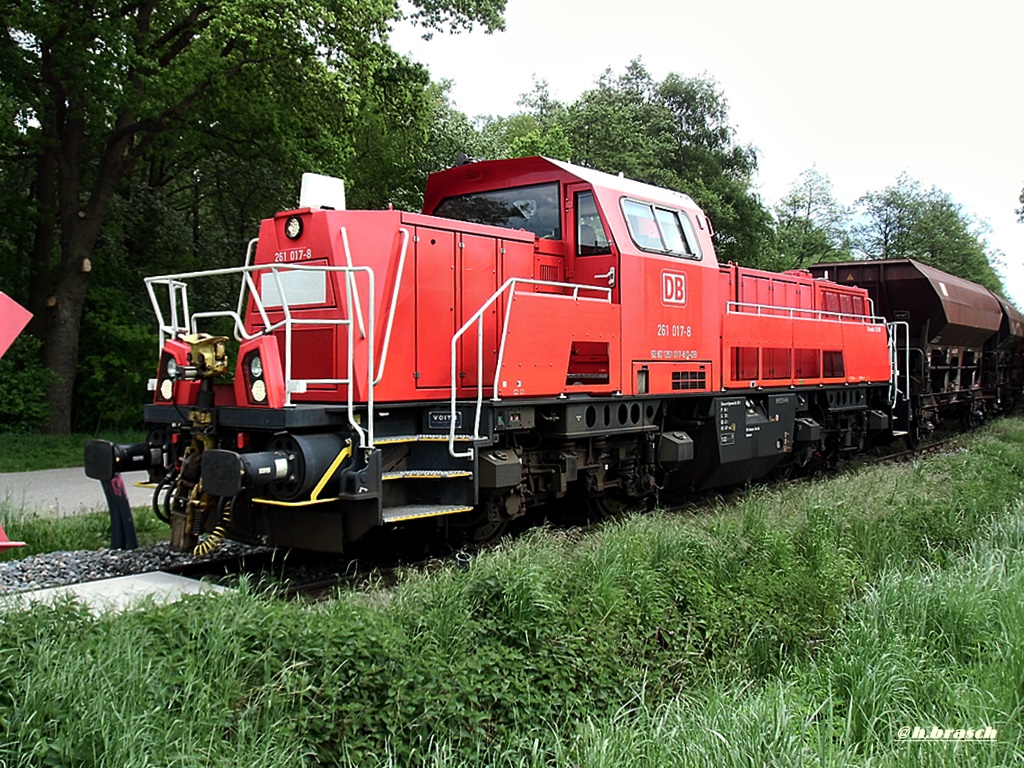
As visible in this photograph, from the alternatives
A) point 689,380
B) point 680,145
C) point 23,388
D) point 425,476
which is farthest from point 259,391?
point 680,145

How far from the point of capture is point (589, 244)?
28.5ft

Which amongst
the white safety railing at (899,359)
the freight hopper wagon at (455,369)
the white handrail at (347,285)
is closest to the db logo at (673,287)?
the freight hopper wagon at (455,369)

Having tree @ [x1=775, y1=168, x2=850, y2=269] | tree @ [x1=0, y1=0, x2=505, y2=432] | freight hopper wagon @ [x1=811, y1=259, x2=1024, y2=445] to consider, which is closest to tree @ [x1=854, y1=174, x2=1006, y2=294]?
tree @ [x1=775, y1=168, x2=850, y2=269]

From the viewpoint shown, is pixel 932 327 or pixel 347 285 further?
pixel 932 327

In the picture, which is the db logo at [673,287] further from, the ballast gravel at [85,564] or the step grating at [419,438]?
the ballast gravel at [85,564]

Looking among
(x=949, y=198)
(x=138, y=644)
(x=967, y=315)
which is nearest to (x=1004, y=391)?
(x=967, y=315)

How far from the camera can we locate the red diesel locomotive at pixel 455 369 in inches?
257

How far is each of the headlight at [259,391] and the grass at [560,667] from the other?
6.09ft

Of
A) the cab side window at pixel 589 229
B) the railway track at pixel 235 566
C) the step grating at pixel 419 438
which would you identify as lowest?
the railway track at pixel 235 566

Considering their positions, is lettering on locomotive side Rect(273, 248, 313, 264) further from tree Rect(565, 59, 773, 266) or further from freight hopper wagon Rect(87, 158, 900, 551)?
tree Rect(565, 59, 773, 266)

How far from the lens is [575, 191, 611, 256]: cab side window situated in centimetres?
853

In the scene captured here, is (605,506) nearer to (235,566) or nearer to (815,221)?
(235,566)

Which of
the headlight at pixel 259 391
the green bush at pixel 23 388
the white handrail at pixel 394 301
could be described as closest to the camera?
the headlight at pixel 259 391

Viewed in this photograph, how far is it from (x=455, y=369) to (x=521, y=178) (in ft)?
9.34
